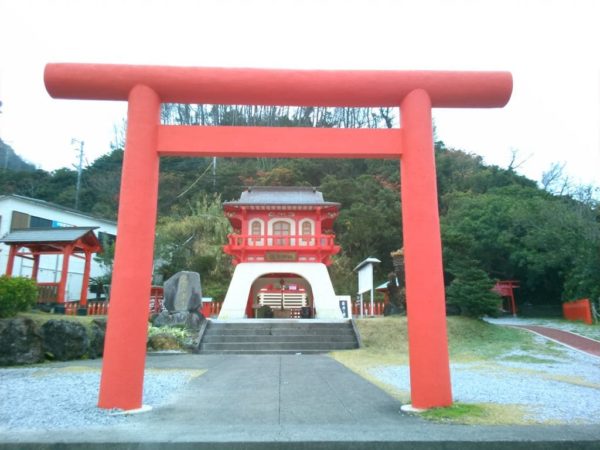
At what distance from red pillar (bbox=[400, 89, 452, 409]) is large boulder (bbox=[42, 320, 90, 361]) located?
8.91 meters

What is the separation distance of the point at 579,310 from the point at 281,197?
47.1 ft

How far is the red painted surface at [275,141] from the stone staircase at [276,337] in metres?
9.25

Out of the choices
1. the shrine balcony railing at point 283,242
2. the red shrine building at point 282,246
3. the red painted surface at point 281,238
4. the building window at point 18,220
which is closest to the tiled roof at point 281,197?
the red shrine building at point 282,246

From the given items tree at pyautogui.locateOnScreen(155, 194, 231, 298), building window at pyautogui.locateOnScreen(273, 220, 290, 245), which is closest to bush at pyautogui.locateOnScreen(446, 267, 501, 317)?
building window at pyautogui.locateOnScreen(273, 220, 290, 245)

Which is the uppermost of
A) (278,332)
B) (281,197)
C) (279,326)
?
(281,197)

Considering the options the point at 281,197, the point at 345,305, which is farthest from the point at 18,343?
the point at 281,197

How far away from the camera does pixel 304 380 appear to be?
7488 millimetres

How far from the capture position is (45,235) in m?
18.5

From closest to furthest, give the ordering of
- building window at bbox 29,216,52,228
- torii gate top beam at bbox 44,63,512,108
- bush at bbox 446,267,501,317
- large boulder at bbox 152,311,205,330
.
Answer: torii gate top beam at bbox 44,63,512,108 → large boulder at bbox 152,311,205,330 → bush at bbox 446,267,501,317 → building window at bbox 29,216,52,228

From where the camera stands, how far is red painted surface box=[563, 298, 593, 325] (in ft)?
62.1

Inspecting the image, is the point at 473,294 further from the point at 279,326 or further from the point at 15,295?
the point at 15,295

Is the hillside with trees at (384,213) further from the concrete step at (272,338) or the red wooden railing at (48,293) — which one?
the red wooden railing at (48,293)

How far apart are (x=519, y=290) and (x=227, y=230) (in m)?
18.9

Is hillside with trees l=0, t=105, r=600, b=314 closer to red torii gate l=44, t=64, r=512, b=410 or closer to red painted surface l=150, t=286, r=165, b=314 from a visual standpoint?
red painted surface l=150, t=286, r=165, b=314
